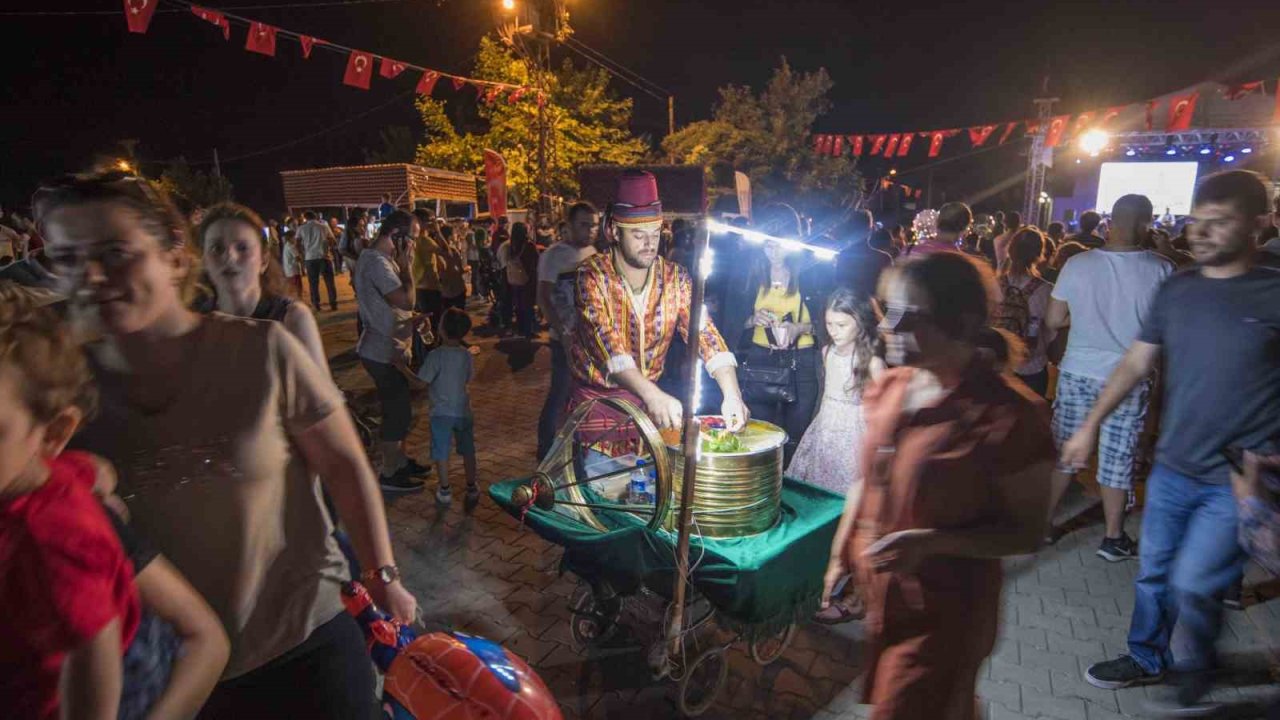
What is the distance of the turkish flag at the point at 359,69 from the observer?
11875 millimetres

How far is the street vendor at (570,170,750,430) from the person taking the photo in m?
3.02

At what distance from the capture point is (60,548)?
1129mm

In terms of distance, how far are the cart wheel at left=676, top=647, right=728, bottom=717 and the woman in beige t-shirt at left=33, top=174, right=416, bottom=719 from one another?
1642 millimetres

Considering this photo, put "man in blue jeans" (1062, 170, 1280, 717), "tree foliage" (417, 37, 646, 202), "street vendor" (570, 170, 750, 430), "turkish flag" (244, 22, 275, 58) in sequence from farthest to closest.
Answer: "tree foliage" (417, 37, 646, 202) → "turkish flag" (244, 22, 275, 58) → "street vendor" (570, 170, 750, 430) → "man in blue jeans" (1062, 170, 1280, 717)

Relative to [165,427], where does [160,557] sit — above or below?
below

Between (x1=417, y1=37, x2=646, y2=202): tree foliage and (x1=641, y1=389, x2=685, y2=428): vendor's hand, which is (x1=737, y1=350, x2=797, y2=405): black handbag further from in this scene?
(x1=417, y1=37, x2=646, y2=202): tree foliage

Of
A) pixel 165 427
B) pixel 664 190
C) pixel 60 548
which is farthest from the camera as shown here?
pixel 664 190

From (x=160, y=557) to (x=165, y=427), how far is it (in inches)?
15.2

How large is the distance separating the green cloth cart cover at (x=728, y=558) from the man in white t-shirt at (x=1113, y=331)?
2.03m

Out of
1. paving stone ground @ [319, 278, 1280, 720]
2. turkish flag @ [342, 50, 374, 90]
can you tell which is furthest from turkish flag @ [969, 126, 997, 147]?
paving stone ground @ [319, 278, 1280, 720]

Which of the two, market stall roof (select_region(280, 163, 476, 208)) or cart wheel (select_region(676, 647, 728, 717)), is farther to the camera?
market stall roof (select_region(280, 163, 476, 208))

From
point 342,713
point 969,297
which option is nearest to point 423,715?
point 342,713

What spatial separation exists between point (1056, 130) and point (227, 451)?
830 inches

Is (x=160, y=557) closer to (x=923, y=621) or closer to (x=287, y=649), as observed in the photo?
(x=287, y=649)
